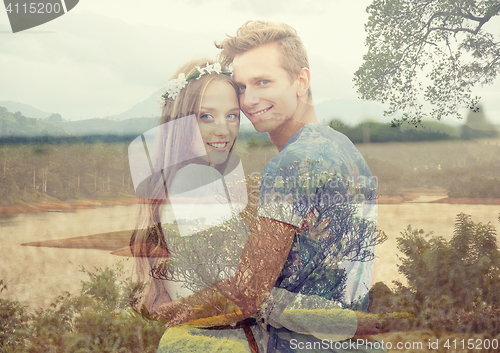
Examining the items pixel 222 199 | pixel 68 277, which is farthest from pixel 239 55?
pixel 68 277

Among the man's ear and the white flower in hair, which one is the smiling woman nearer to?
the white flower in hair

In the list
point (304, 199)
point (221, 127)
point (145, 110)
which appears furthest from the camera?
point (145, 110)

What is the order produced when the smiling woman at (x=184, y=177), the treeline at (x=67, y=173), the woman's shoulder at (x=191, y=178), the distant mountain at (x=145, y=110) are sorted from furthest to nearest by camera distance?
the treeline at (x=67, y=173)
the distant mountain at (x=145, y=110)
the woman's shoulder at (x=191, y=178)
the smiling woman at (x=184, y=177)

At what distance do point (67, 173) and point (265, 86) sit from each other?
2.08m

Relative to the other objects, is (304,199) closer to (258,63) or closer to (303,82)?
(303,82)

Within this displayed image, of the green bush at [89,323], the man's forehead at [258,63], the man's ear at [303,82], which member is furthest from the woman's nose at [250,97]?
the green bush at [89,323]

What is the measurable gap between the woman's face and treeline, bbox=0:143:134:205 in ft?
2.97

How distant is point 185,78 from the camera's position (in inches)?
126

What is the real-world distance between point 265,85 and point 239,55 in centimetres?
34

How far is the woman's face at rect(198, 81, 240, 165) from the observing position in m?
3.13

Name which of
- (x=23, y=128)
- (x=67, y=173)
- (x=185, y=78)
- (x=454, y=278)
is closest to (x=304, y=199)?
(x=185, y=78)

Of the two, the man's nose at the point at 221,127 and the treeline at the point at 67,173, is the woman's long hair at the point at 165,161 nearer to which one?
the man's nose at the point at 221,127

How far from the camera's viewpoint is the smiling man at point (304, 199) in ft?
9.04

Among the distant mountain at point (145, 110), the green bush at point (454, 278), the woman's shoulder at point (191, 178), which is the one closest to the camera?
the woman's shoulder at point (191, 178)
